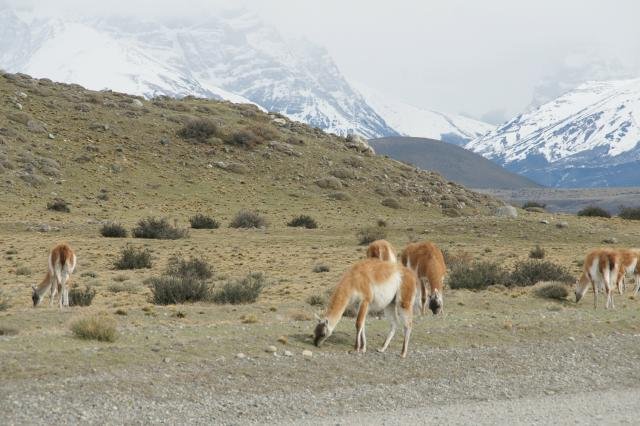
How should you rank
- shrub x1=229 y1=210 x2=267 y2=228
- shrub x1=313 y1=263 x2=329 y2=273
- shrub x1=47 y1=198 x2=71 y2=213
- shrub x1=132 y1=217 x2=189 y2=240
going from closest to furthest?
shrub x1=313 y1=263 x2=329 y2=273
shrub x1=132 y1=217 x2=189 y2=240
shrub x1=229 y1=210 x2=267 y2=228
shrub x1=47 y1=198 x2=71 y2=213

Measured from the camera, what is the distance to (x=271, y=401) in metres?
10.3

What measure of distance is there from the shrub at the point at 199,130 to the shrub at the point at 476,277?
132 ft

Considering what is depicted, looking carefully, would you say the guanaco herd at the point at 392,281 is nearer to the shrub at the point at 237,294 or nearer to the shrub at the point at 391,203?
the shrub at the point at 237,294

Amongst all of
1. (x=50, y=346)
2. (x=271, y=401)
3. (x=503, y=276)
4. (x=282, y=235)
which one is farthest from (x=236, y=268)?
(x=271, y=401)

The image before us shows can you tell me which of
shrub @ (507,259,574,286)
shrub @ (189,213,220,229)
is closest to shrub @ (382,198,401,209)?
shrub @ (189,213,220,229)

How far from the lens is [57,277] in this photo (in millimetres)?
18188

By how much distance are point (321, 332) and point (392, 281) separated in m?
1.24

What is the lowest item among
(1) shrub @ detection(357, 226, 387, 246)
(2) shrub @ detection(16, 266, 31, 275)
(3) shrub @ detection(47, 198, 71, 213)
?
(2) shrub @ detection(16, 266, 31, 275)

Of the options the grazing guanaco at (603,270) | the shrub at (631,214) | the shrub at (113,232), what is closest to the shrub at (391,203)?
the shrub at (631,214)

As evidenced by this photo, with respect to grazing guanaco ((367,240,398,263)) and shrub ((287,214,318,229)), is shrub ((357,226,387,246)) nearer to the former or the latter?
shrub ((287,214,318,229))

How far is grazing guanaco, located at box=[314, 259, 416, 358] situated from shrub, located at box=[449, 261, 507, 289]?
428 inches

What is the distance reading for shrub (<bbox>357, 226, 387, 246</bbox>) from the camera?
3544 cm

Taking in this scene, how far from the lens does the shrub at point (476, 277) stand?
23078mm

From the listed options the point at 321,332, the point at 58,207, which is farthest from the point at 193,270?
the point at 58,207
